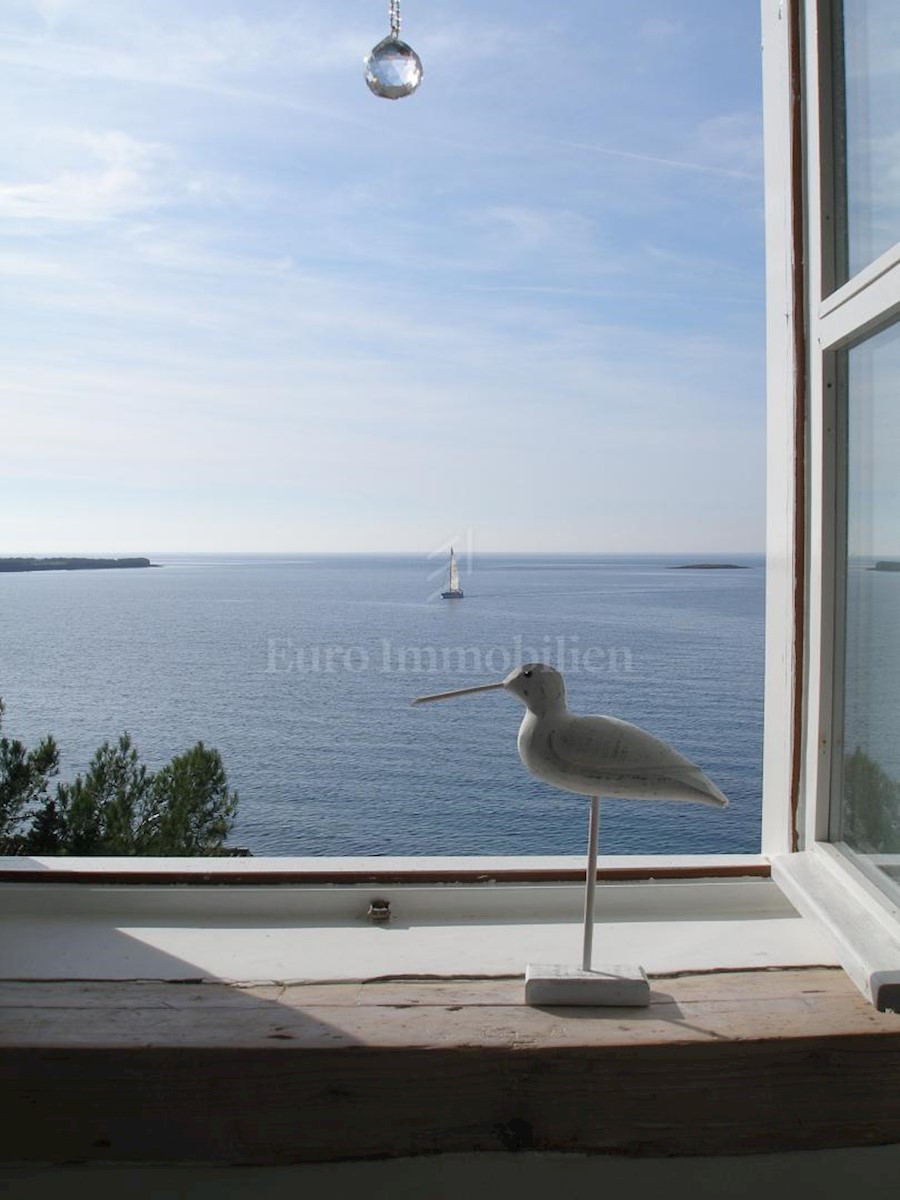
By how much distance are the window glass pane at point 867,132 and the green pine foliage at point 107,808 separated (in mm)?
1469

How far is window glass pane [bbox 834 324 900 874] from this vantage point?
0.95 metres

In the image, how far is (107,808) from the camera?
5.70 feet

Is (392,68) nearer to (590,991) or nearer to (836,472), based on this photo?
(836,472)

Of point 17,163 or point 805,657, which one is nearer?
point 805,657

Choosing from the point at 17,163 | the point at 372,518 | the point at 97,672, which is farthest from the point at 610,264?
the point at 17,163

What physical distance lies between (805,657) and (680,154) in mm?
15640

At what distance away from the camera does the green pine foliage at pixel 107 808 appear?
167 centimetres

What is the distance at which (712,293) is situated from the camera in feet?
82.5

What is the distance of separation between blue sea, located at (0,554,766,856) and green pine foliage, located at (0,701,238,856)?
0.14 metres

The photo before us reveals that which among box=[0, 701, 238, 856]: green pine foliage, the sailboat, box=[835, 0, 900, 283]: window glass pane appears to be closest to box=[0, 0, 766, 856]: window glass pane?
box=[0, 701, 238, 856]: green pine foliage

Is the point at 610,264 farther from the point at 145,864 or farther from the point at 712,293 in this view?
the point at 145,864

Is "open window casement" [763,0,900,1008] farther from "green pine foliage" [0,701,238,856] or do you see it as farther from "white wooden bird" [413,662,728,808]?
"green pine foliage" [0,701,238,856]

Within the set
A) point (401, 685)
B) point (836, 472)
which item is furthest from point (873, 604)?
point (401, 685)

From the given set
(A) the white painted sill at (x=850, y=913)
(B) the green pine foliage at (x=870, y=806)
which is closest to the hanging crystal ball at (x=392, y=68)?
(B) the green pine foliage at (x=870, y=806)
